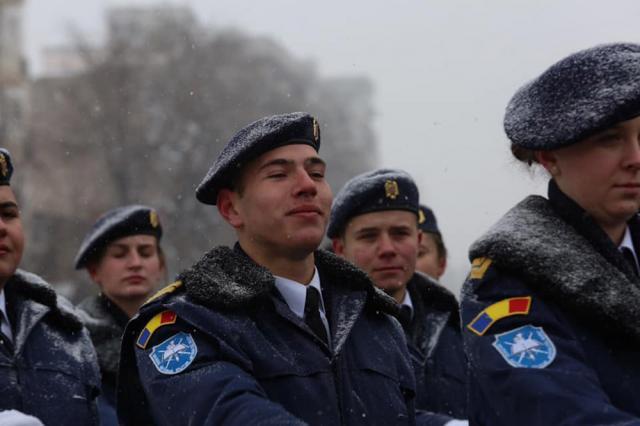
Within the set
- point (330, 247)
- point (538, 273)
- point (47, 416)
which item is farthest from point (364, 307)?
point (330, 247)

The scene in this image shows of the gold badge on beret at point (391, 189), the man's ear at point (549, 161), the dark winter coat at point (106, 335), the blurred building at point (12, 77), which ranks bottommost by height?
the dark winter coat at point (106, 335)

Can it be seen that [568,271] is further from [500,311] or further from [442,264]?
[442,264]

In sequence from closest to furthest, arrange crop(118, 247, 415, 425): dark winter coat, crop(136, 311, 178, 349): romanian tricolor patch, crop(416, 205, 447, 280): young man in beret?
crop(118, 247, 415, 425): dark winter coat
crop(136, 311, 178, 349): romanian tricolor patch
crop(416, 205, 447, 280): young man in beret

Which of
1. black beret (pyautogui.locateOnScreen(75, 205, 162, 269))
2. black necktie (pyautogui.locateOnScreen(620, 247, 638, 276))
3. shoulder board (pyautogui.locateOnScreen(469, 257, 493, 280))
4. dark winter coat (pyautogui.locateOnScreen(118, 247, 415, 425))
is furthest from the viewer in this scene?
black beret (pyautogui.locateOnScreen(75, 205, 162, 269))

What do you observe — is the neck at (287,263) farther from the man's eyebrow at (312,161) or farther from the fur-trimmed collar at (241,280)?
the man's eyebrow at (312,161)

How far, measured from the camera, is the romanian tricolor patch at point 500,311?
3664 mm

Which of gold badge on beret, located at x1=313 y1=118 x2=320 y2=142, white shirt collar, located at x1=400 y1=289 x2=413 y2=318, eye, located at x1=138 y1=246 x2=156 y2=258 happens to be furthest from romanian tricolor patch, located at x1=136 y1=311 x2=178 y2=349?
eye, located at x1=138 y1=246 x2=156 y2=258

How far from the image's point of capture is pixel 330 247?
25.3 ft

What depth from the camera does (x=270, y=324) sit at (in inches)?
175

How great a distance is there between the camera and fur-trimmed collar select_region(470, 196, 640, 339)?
3574 mm

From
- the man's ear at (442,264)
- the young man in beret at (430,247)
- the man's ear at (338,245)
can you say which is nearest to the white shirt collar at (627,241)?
the man's ear at (338,245)

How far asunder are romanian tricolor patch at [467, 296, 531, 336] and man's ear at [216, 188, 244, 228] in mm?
1326

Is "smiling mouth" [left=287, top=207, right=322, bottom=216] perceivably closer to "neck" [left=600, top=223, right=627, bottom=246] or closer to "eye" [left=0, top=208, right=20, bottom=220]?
"neck" [left=600, top=223, right=627, bottom=246]

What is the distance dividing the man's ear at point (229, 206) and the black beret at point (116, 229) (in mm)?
3458
